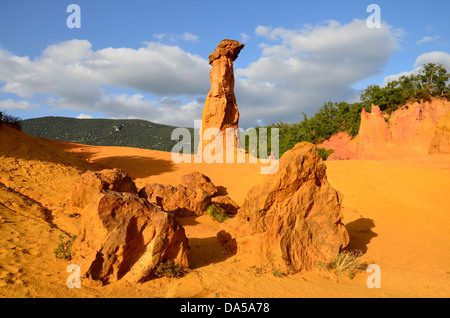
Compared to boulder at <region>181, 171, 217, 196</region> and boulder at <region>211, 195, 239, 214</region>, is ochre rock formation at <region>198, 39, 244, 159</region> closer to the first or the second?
boulder at <region>181, 171, 217, 196</region>

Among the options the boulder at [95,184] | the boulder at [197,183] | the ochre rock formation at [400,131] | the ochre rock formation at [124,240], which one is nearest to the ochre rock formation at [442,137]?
the ochre rock formation at [400,131]

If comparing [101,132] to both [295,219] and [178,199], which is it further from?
[295,219]

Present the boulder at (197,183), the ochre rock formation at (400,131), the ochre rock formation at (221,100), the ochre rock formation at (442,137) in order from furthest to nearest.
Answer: the ochre rock formation at (400,131)
the ochre rock formation at (221,100)
the ochre rock formation at (442,137)
the boulder at (197,183)

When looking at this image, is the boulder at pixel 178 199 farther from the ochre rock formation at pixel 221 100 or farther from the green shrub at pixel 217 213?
the ochre rock formation at pixel 221 100

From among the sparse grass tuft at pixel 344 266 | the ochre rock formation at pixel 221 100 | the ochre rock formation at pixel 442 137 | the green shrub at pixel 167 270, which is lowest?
the sparse grass tuft at pixel 344 266

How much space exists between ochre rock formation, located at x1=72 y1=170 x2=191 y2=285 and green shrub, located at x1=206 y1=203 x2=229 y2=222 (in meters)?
4.84

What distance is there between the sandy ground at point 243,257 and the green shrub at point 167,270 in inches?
4.1

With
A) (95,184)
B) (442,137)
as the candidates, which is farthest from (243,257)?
(442,137)

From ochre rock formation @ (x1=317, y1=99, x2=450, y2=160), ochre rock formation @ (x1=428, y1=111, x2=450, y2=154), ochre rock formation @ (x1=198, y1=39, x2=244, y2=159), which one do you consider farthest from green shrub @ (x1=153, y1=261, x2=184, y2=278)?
ochre rock formation @ (x1=317, y1=99, x2=450, y2=160)

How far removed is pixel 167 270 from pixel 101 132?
6486 cm

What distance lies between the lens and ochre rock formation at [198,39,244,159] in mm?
22000

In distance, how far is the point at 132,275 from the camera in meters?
4.68

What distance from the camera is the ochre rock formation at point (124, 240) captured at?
4.59 m

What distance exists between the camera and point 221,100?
22125mm
